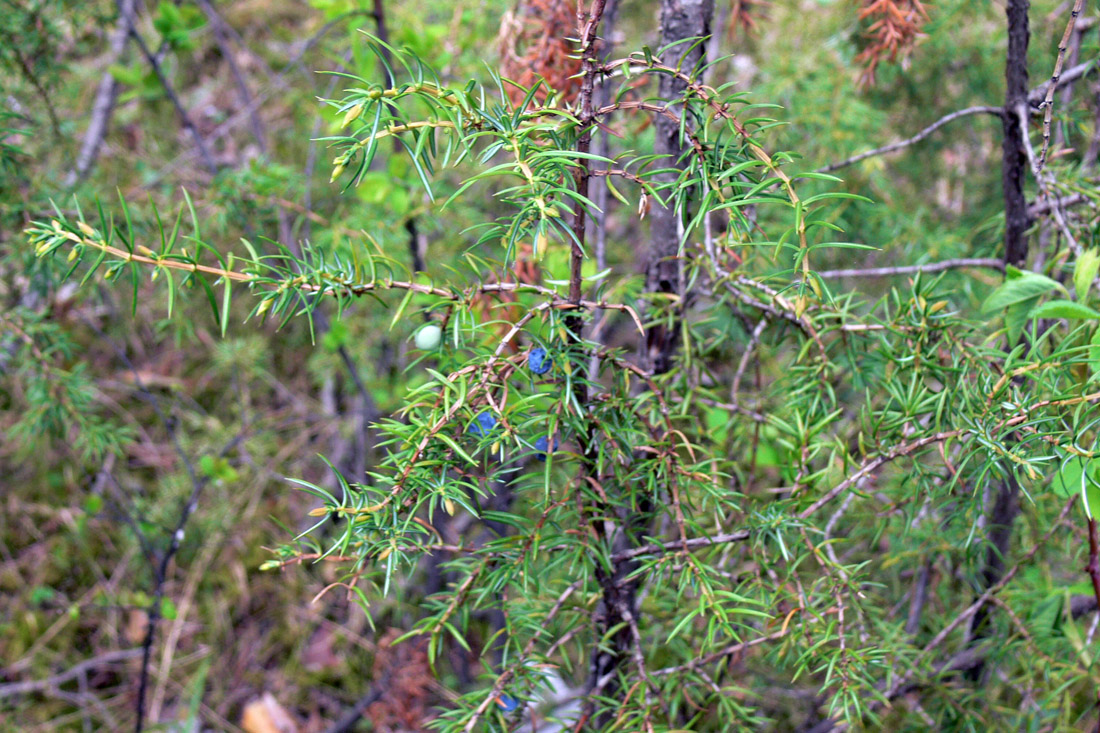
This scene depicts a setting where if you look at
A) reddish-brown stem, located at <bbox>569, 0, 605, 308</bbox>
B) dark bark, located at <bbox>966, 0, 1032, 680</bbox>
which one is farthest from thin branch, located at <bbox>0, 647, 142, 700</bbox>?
dark bark, located at <bbox>966, 0, 1032, 680</bbox>

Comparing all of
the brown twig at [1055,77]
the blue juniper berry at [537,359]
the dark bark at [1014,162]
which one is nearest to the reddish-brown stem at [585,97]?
the blue juniper berry at [537,359]

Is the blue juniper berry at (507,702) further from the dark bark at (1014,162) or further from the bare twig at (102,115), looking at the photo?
the bare twig at (102,115)

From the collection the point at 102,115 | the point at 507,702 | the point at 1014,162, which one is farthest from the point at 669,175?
the point at 102,115

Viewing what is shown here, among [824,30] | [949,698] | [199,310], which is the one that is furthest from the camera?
[199,310]

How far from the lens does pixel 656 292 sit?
3.21ft

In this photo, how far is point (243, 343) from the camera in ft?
6.52

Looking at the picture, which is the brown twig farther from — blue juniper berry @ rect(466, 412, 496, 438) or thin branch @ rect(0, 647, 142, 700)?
thin branch @ rect(0, 647, 142, 700)

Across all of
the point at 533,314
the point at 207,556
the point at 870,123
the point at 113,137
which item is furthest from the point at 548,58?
the point at 113,137

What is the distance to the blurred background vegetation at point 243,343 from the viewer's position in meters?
1.45

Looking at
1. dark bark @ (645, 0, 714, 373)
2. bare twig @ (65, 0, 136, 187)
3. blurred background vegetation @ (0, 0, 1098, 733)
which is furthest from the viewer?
bare twig @ (65, 0, 136, 187)

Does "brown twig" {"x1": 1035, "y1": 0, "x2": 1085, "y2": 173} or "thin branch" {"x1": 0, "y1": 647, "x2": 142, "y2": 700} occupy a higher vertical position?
"brown twig" {"x1": 1035, "y1": 0, "x2": 1085, "y2": 173}

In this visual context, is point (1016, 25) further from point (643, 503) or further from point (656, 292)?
point (643, 503)

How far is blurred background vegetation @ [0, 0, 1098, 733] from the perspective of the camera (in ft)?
4.75

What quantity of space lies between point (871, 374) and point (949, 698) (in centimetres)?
50
